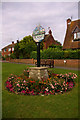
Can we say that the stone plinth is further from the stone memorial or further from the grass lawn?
the grass lawn

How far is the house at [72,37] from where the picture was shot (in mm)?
25792

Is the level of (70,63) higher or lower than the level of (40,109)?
higher

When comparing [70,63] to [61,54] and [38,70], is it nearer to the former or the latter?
[61,54]

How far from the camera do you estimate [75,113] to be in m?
3.47

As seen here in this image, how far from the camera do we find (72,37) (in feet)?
90.4

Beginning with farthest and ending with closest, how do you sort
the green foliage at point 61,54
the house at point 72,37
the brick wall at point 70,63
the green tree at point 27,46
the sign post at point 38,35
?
1. the green tree at point 27,46
2. the house at point 72,37
3. the green foliage at point 61,54
4. the brick wall at point 70,63
5. the sign post at point 38,35

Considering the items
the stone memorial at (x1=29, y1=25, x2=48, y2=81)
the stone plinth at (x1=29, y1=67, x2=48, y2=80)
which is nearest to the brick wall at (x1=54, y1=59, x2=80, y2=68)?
the stone memorial at (x1=29, y1=25, x2=48, y2=81)

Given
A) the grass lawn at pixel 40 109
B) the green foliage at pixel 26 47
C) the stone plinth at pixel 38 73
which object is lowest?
the grass lawn at pixel 40 109

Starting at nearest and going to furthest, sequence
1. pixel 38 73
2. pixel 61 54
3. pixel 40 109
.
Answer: pixel 40 109 < pixel 38 73 < pixel 61 54

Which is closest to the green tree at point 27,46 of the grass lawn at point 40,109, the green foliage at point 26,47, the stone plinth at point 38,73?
the green foliage at point 26,47

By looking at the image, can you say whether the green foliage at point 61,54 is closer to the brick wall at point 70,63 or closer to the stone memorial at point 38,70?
the brick wall at point 70,63

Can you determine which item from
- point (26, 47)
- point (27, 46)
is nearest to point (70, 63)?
point (27, 46)

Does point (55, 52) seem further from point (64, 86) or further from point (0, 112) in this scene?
point (0, 112)

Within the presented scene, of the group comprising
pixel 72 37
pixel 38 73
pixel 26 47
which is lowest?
pixel 38 73
